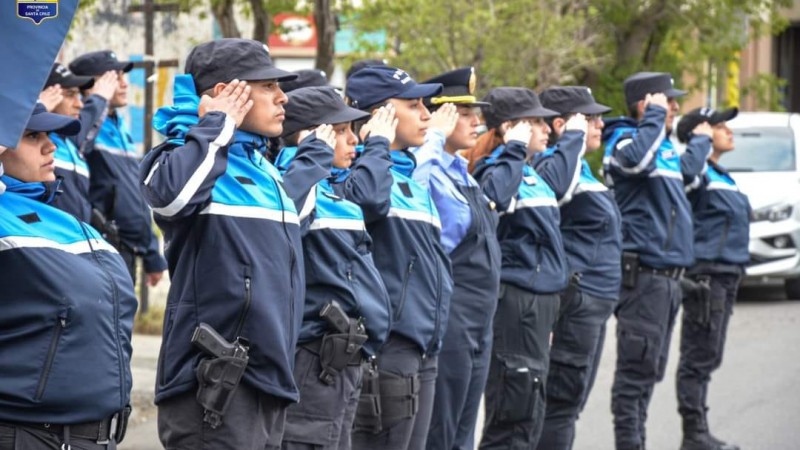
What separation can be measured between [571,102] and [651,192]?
3.25 ft

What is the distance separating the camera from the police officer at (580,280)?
793cm

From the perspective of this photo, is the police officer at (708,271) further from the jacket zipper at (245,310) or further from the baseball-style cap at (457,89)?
the jacket zipper at (245,310)

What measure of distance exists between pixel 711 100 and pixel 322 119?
26975 millimetres

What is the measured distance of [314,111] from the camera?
226 inches

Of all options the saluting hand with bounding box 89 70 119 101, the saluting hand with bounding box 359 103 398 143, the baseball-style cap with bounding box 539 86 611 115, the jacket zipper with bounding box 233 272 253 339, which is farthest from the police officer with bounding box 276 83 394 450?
the baseball-style cap with bounding box 539 86 611 115

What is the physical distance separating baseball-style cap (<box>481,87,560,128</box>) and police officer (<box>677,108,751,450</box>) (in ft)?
6.85

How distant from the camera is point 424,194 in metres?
6.34

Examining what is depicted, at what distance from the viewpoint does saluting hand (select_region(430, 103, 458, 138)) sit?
678cm

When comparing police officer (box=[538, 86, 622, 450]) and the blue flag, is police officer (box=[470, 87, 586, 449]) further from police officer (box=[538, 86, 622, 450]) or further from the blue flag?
the blue flag

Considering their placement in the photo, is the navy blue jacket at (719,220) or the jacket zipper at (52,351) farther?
the navy blue jacket at (719,220)

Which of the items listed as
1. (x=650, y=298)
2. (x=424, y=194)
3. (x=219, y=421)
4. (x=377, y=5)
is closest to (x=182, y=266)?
(x=219, y=421)

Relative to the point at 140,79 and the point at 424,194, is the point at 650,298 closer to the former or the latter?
the point at 424,194

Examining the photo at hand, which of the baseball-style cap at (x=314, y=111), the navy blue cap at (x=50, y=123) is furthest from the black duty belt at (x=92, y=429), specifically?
the baseball-style cap at (x=314, y=111)

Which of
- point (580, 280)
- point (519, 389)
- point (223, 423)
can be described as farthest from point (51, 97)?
point (223, 423)
